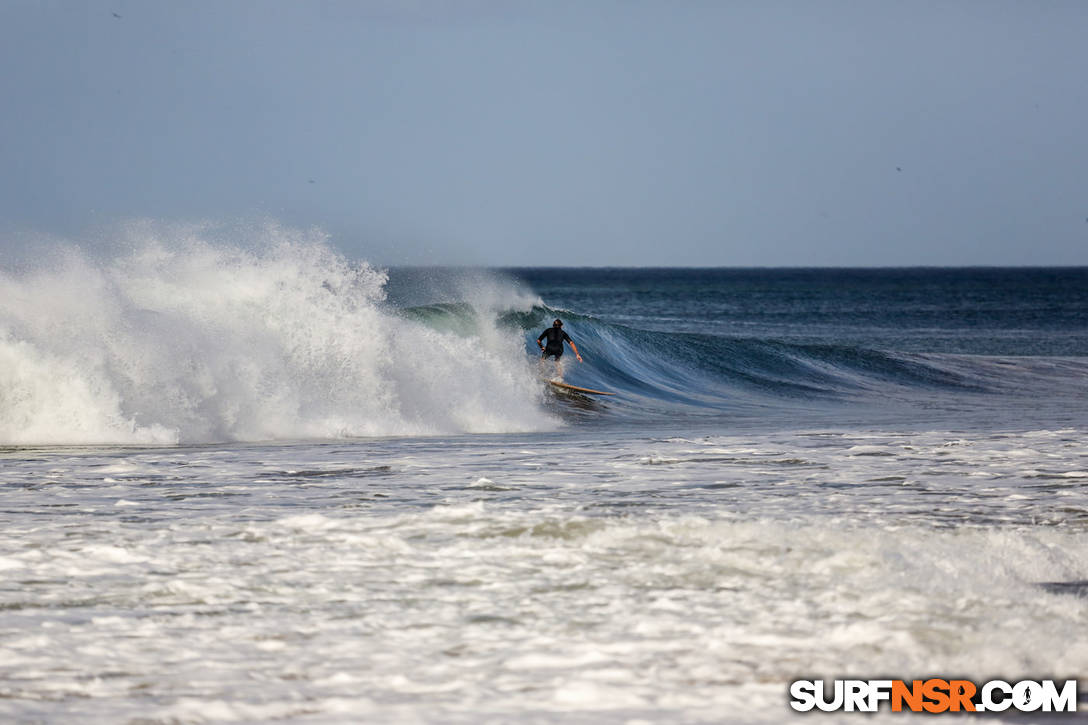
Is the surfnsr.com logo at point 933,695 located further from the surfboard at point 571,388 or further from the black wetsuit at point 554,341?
the black wetsuit at point 554,341

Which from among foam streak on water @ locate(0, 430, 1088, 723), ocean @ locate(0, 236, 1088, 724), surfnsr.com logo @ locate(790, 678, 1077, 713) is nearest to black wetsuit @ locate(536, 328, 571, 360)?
ocean @ locate(0, 236, 1088, 724)

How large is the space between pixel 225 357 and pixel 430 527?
23.7 ft

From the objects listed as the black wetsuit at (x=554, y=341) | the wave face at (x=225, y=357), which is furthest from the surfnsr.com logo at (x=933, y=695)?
the black wetsuit at (x=554, y=341)

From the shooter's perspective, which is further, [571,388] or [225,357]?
[571,388]

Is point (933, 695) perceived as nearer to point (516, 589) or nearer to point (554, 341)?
point (516, 589)

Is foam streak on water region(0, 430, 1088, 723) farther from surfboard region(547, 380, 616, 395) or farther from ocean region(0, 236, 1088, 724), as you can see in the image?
surfboard region(547, 380, 616, 395)

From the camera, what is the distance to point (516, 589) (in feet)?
17.1

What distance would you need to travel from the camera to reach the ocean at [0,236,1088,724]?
409cm

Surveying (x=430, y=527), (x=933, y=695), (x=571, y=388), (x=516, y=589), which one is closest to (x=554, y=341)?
(x=571, y=388)

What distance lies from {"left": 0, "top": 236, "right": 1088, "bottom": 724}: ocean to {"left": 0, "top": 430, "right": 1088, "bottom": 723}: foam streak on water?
0.02m

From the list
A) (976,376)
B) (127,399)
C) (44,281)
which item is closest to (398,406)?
(127,399)

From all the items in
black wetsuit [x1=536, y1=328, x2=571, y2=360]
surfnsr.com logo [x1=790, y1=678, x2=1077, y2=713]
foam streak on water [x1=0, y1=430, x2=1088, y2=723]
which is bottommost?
A: surfnsr.com logo [x1=790, y1=678, x2=1077, y2=713]

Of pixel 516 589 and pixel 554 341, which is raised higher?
pixel 554 341

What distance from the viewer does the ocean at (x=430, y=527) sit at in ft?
13.4
